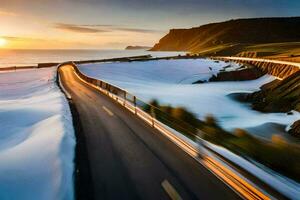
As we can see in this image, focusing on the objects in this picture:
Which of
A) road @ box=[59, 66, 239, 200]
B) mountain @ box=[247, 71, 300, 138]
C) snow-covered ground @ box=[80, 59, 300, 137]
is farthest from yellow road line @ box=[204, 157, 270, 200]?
mountain @ box=[247, 71, 300, 138]

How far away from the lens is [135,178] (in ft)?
36.6

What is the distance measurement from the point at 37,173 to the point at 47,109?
1631 centimetres

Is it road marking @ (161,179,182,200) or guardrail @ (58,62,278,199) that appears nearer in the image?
road marking @ (161,179,182,200)

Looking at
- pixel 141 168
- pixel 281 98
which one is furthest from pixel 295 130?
pixel 141 168

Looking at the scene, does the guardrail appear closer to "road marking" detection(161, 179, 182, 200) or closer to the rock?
"road marking" detection(161, 179, 182, 200)

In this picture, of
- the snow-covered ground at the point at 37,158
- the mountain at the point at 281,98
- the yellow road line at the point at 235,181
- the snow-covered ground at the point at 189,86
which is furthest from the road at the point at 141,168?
the mountain at the point at 281,98

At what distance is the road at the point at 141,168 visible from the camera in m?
9.91

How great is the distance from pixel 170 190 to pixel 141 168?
2.36 metres

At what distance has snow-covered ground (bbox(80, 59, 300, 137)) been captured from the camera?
1362 inches

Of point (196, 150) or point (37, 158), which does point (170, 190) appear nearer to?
point (196, 150)

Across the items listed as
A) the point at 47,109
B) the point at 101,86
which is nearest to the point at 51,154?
the point at 47,109

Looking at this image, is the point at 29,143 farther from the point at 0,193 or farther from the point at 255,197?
the point at 255,197

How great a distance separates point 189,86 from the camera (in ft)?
206

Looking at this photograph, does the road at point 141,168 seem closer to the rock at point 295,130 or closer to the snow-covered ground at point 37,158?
the snow-covered ground at point 37,158
